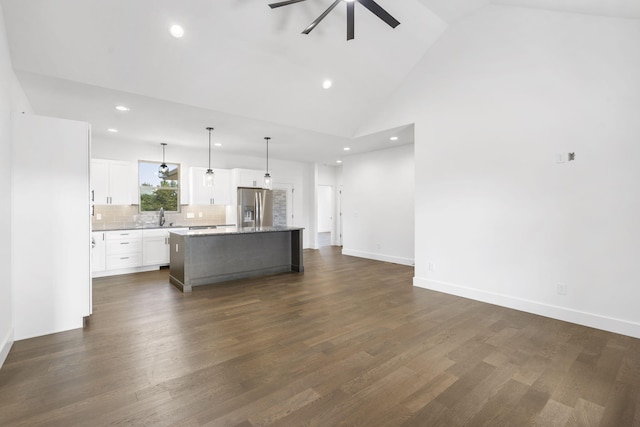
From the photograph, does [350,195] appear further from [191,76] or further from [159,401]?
[159,401]

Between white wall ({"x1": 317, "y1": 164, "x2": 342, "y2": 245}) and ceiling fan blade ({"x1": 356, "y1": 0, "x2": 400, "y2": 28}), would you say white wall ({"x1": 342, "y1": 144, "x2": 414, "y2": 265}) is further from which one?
ceiling fan blade ({"x1": 356, "y1": 0, "x2": 400, "y2": 28})

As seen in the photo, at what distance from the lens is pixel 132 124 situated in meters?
5.10

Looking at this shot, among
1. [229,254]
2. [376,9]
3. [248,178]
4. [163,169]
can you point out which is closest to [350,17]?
[376,9]

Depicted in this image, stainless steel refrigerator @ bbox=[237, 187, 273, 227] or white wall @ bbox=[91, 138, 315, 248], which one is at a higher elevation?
white wall @ bbox=[91, 138, 315, 248]

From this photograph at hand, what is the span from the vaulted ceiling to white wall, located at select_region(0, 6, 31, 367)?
1.06 ft

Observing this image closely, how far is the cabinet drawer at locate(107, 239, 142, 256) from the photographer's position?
18.7 feet

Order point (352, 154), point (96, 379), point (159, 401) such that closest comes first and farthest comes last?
1. point (159, 401)
2. point (96, 379)
3. point (352, 154)

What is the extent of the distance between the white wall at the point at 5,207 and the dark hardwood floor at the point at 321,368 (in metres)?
0.23

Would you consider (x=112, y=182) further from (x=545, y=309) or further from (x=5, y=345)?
(x=545, y=309)

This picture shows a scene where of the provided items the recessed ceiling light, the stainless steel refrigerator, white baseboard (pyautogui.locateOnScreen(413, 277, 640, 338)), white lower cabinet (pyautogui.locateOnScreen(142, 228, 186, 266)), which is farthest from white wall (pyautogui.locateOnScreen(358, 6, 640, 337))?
white lower cabinet (pyautogui.locateOnScreen(142, 228, 186, 266))

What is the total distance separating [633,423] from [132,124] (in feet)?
22.1

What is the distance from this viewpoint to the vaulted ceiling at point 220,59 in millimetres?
3002

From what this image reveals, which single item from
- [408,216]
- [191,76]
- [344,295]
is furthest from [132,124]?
[408,216]

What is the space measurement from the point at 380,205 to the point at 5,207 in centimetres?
639
